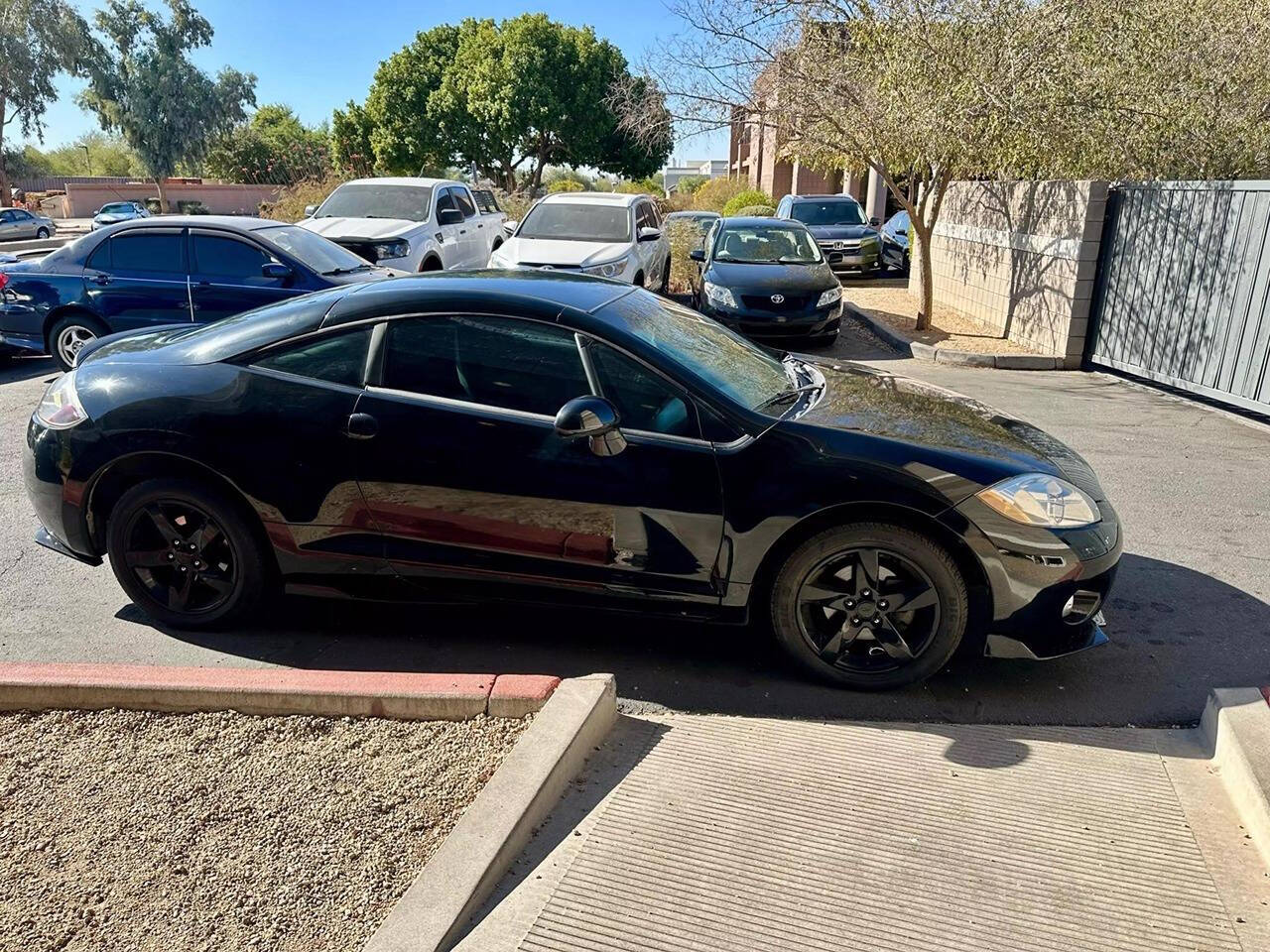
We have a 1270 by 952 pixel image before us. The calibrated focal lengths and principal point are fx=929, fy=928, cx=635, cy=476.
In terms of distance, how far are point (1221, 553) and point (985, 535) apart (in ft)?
8.61

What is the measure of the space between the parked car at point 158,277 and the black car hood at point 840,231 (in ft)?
37.6

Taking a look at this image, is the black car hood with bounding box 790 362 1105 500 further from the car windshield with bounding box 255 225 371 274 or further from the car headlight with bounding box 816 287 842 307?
the car headlight with bounding box 816 287 842 307

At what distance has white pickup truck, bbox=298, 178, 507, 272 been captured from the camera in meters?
12.0

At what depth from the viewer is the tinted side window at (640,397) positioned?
Answer: 3664 millimetres

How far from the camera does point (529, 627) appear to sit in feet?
14.1

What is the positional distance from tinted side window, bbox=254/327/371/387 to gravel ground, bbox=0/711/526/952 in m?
1.44

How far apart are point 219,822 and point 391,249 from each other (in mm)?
10195

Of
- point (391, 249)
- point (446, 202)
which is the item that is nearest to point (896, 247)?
point (446, 202)

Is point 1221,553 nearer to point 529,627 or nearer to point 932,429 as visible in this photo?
point 932,429

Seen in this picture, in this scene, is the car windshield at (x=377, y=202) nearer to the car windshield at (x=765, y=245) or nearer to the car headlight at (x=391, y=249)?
the car headlight at (x=391, y=249)

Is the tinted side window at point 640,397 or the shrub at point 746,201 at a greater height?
the shrub at point 746,201

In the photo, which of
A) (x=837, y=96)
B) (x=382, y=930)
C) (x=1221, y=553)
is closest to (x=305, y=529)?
(x=382, y=930)

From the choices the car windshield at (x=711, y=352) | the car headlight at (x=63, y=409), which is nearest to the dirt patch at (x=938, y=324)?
the car windshield at (x=711, y=352)

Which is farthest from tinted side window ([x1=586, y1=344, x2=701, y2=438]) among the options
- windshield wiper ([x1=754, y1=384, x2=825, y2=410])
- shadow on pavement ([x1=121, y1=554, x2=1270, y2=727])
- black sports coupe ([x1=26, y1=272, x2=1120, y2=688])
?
shadow on pavement ([x1=121, y1=554, x2=1270, y2=727])
